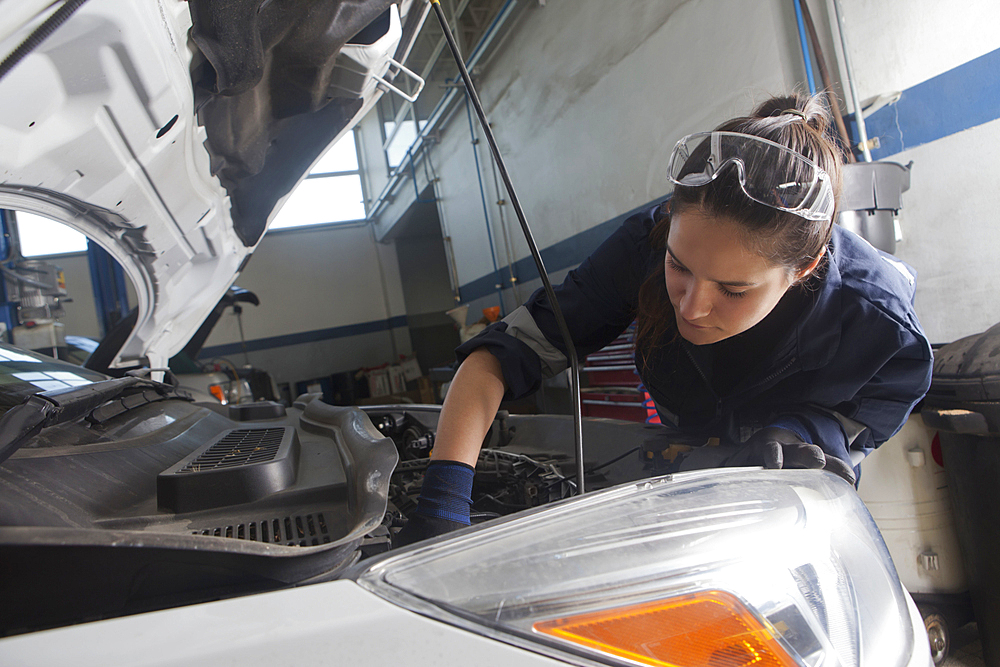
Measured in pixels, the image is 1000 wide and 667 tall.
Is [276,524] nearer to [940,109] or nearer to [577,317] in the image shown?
[577,317]

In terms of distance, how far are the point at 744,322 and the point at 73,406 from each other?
1.09 meters

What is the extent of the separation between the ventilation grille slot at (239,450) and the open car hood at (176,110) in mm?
482

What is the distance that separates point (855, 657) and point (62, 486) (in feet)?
2.82

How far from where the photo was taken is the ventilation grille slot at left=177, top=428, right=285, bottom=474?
0.74 m

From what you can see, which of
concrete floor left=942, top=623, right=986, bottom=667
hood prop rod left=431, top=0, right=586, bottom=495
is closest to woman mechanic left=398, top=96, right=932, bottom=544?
hood prop rod left=431, top=0, right=586, bottom=495

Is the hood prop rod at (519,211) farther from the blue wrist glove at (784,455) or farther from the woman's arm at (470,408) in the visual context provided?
the blue wrist glove at (784,455)

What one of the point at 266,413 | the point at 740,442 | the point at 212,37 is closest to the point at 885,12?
the point at 740,442

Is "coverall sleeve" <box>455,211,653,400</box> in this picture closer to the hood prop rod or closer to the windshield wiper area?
the hood prop rod

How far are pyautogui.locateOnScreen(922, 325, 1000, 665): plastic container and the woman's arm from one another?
3.56ft

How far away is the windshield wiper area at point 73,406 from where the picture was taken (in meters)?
0.62

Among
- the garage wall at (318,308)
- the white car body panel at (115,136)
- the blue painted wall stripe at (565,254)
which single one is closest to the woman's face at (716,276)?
the white car body panel at (115,136)

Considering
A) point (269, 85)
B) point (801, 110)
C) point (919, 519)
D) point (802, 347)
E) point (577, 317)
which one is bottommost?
point (919, 519)

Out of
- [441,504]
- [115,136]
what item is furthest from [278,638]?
[115,136]

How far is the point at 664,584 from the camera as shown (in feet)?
1.54
